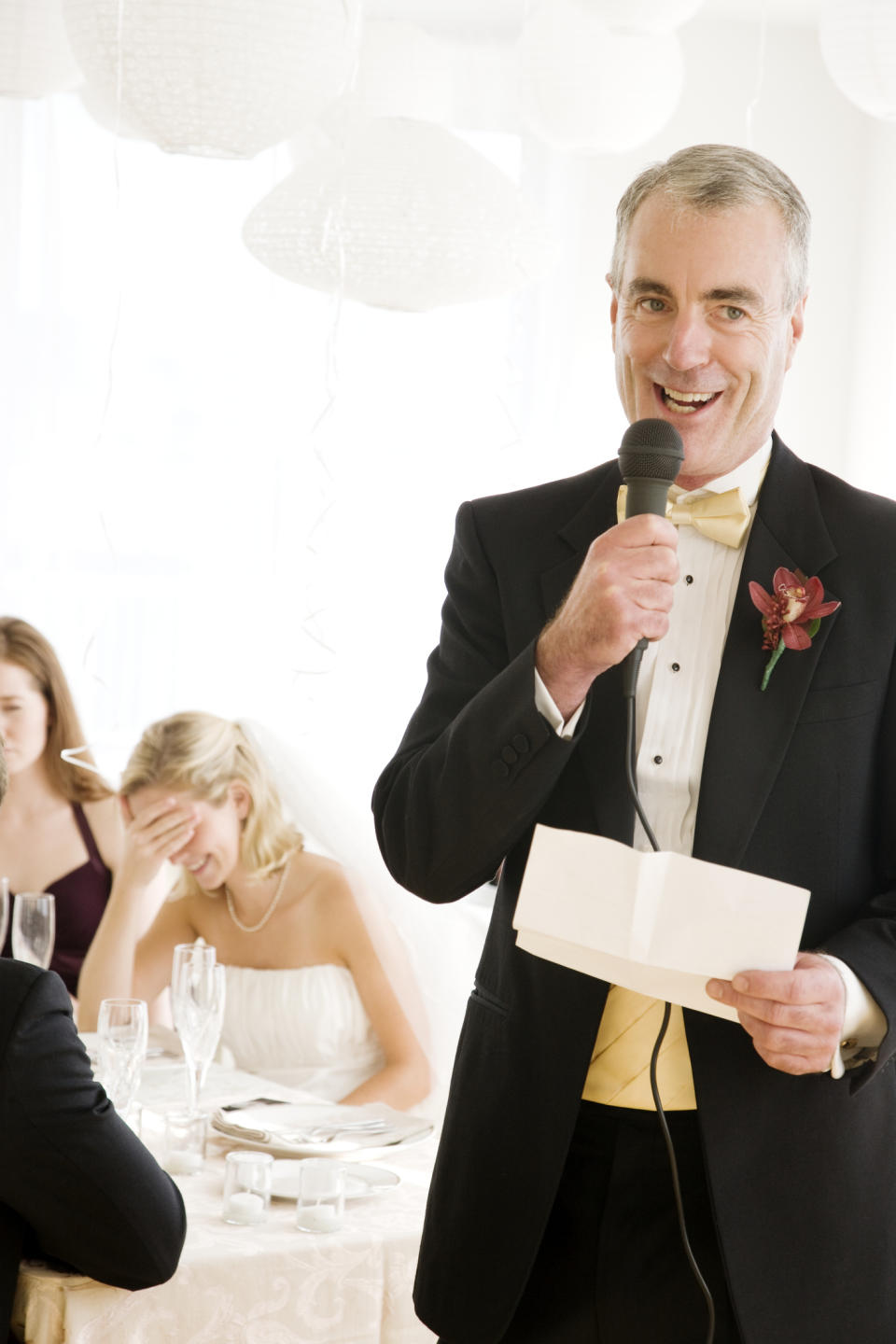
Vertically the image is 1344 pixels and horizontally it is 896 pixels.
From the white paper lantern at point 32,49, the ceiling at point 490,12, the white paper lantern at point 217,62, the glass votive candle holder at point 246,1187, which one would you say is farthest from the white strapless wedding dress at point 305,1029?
the ceiling at point 490,12

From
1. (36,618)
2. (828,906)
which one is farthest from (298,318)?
(828,906)

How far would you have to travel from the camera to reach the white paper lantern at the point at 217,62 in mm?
2523

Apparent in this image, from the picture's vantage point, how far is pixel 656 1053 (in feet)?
4.09

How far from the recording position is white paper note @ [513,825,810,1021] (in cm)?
112

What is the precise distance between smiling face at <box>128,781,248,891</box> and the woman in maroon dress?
50cm

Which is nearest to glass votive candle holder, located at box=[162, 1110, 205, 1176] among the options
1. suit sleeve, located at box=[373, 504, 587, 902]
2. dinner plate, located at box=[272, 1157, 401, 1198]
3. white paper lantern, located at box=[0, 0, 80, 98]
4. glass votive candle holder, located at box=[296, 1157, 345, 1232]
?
dinner plate, located at box=[272, 1157, 401, 1198]

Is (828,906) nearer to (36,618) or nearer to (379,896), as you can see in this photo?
(379,896)

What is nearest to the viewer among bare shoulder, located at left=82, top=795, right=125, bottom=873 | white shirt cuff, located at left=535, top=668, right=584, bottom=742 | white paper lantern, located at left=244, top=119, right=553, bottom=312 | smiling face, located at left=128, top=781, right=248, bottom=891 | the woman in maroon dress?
white shirt cuff, located at left=535, top=668, right=584, bottom=742

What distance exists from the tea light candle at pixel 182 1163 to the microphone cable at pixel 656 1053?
38.6 inches

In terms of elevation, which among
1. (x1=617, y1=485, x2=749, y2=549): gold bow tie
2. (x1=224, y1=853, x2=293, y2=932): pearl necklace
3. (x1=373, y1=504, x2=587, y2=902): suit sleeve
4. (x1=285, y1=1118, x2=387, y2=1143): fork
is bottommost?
(x1=285, y1=1118, x2=387, y2=1143): fork

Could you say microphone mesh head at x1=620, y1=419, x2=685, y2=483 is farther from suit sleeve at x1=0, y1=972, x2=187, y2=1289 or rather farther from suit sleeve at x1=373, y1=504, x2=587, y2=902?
suit sleeve at x1=0, y1=972, x2=187, y2=1289

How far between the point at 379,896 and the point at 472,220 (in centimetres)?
146

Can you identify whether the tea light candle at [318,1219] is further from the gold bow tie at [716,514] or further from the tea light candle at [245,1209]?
the gold bow tie at [716,514]

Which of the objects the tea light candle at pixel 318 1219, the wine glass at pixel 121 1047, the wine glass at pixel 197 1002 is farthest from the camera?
the wine glass at pixel 197 1002
